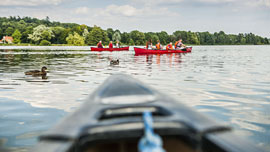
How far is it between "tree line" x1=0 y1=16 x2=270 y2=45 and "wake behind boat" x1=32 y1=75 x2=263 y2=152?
61701 millimetres

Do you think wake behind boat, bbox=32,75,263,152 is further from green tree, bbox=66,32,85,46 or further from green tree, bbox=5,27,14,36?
green tree, bbox=5,27,14,36

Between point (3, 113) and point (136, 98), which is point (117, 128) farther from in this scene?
point (3, 113)

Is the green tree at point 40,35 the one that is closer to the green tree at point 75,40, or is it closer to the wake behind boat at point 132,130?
the green tree at point 75,40

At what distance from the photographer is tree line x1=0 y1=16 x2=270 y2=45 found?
9881 cm

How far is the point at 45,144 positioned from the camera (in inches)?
68.4

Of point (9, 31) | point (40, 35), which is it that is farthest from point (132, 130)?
point (9, 31)

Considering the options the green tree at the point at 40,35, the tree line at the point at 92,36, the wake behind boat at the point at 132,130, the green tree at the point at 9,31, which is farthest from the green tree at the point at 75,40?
the wake behind boat at the point at 132,130

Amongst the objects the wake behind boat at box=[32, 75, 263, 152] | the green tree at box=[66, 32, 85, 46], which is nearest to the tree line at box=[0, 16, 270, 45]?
the green tree at box=[66, 32, 85, 46]

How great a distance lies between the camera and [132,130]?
5.92ft

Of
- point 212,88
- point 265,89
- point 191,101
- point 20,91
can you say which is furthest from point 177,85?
point 20,91

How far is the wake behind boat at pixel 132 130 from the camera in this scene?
69.0 inches

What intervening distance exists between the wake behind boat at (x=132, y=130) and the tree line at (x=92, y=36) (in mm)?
61701

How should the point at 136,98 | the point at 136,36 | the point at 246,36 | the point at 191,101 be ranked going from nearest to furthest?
the point at 136,98
the point at 191,101
the point at 136,36
the point at 246,36

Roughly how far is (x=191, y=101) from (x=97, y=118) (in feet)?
17.3
